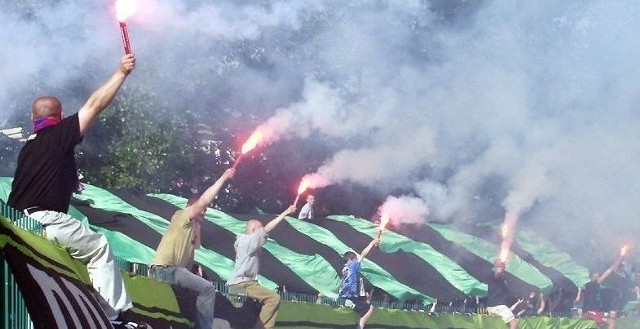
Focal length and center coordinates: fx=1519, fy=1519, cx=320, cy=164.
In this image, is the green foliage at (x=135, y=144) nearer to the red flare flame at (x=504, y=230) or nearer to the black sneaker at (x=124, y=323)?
the red flare flame at (x=504, y=230)

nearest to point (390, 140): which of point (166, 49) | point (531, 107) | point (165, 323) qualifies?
point (531, 107)

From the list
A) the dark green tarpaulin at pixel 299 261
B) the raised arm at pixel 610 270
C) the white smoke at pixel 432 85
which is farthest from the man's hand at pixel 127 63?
the raised arm at pixel 610 270

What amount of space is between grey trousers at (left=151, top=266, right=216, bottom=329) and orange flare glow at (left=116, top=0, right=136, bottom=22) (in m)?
2.61

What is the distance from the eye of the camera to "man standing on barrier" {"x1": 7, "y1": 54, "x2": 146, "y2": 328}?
8.66 metres

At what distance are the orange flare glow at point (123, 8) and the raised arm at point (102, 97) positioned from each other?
2.70 ft

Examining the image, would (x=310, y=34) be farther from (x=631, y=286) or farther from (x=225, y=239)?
(x=631, y=286)

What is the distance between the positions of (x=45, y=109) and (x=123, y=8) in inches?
49.0

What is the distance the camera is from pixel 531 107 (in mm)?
25578

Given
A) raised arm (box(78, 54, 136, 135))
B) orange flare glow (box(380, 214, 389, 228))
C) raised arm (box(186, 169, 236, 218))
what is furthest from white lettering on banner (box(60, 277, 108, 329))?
orange flare glow (box(380, 214, 389, 228))

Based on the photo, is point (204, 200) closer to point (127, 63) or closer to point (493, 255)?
point (127, 63)

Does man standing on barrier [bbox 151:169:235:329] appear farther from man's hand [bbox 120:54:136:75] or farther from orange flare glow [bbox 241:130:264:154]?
man's hand [bbox 120:54:136:75]

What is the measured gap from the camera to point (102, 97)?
28.6ft

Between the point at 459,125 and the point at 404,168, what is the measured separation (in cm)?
115

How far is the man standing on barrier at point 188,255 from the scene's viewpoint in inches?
472
